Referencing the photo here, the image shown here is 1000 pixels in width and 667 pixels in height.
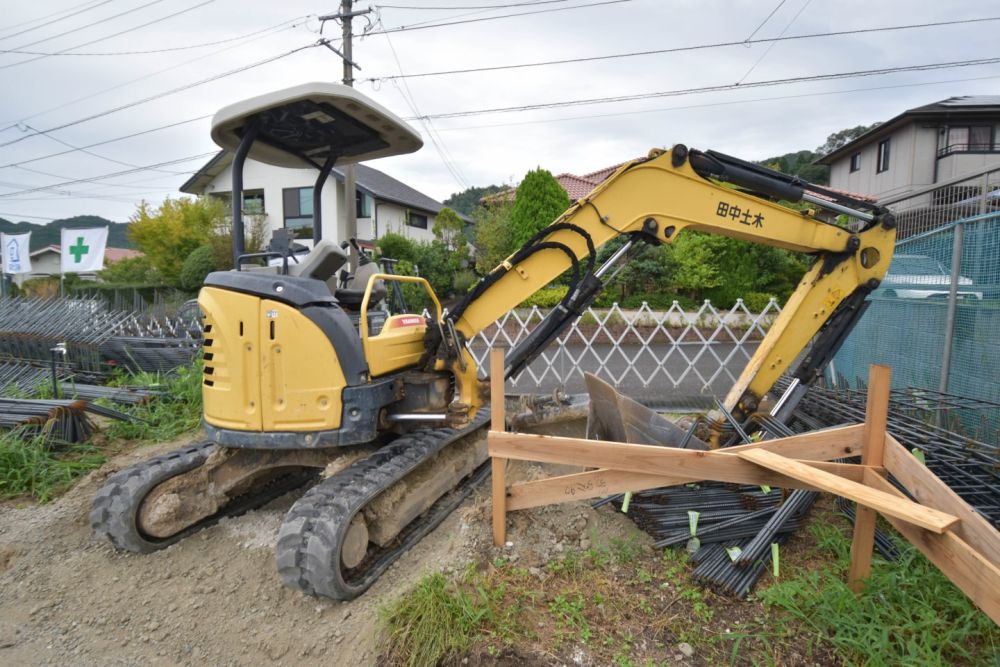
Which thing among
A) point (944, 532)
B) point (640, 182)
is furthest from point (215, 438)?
point (944, 532)

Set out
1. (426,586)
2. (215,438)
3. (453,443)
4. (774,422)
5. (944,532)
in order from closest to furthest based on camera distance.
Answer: (944,532) → (426,586) → (215,438) → (774,422) → (453,443)

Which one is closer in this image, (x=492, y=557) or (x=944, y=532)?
(x=944, y=532)

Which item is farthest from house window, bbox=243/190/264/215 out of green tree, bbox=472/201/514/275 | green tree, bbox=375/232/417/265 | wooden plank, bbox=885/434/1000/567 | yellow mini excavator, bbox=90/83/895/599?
wooden plank, bbox=885/434/1000/567

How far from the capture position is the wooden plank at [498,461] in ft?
10.2

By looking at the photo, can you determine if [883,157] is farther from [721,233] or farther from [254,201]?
[254,201]

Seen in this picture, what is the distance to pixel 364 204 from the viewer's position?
2483 centimetres

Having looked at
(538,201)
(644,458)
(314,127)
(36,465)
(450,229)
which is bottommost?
(36,465)

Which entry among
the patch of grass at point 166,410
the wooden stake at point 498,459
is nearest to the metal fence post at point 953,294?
the wooden stake at point 498,459

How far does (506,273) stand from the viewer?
3.80 m

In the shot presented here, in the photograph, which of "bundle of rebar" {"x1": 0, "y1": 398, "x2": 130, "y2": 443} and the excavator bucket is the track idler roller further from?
the excavator bucket

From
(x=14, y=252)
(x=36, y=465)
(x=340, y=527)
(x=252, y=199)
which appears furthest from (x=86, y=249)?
(x=252, y=199)

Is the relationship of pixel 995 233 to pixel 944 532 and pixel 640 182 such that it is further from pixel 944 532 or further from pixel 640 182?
pixel 944 532

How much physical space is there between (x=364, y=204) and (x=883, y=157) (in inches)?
917

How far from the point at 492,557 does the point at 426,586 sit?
56 cm
